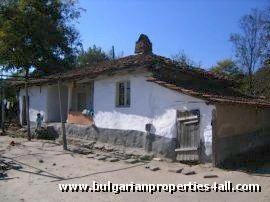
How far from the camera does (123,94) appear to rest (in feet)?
56.3

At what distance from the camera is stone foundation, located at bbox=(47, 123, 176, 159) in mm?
14575

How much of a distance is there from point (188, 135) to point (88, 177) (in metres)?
4.09

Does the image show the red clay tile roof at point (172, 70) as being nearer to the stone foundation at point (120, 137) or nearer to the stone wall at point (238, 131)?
the stone wall at point (238, 131)

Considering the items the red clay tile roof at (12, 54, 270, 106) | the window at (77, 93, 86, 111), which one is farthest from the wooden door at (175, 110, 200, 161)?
the window at (77, 93, 86, 111)

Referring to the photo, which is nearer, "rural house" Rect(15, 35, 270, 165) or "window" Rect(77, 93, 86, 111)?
"rural house" Rect(15, 35, 270, 165)

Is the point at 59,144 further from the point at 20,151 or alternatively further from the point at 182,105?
the point at 182,105

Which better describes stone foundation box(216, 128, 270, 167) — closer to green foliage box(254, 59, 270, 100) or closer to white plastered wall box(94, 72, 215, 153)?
white plastered wall box(94, 72, 215, 153)

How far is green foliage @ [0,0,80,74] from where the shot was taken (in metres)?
31.0

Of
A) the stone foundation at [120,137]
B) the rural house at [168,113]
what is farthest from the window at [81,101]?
the stone foundation at [120,137]

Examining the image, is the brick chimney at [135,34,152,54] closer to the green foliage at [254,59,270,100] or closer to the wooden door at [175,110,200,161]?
the wooden door at [175,110,200,161]

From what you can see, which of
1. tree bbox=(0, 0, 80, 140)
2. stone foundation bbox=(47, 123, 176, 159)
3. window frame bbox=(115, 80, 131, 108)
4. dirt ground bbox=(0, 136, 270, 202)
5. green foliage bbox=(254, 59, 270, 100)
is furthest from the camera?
tree bbox=(0, 0, 80, 140)

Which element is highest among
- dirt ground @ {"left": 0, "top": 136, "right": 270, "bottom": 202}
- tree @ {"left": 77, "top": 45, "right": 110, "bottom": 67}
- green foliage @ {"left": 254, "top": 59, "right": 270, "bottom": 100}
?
tree @ {"left": 77, "top": 45, "right": 110, "bottom": 67}

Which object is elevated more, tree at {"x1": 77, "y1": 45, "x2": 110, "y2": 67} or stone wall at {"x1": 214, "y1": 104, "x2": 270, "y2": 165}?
tree at {"x1": 77, "y1": 45, "x2": 110, "y2": 67}

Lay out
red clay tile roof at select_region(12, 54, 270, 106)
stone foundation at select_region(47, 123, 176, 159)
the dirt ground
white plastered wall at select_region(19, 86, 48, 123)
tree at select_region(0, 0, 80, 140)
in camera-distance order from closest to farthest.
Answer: the dirt ground, red clay tile roof at select_region(12, 54, 270, 106), stone foundation at select_region(47, 123, 176, 159), white plastered wall at select_region(19, 86, 48, 123), tree at select_region(0, 0, 80, 140)
